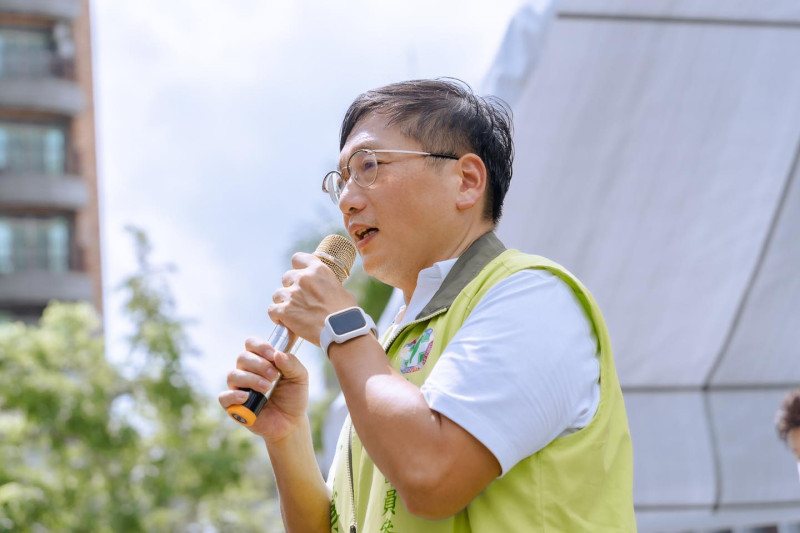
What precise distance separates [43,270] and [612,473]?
27.3 meters

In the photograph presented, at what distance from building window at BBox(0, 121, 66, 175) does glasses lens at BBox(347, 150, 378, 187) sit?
26.9 m

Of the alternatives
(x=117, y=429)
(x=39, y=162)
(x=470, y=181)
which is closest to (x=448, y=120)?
(x=470, y=181)

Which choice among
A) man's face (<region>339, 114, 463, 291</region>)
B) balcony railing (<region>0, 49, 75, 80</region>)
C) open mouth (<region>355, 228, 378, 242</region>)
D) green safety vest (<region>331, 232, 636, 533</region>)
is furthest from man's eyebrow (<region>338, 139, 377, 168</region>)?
balcony railing (<region>0, 49, 75, 80</region>)

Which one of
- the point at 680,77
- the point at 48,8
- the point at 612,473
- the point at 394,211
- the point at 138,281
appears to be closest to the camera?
the point at 612,473

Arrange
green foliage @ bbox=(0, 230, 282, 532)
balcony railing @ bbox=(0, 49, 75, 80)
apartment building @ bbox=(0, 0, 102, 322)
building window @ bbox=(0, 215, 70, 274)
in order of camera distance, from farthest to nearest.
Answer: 1. balcony railing @ bbox=(0, 49, 75, 80)
2. building window @ bbox=(0, 215, 70, 274)
3. apartment building @ bbox=(0, 0, 102, 322)
4. green foliage @ bbox=(0, 230, 282, 532)

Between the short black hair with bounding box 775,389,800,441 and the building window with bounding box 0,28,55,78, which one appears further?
the building window with bounding box 0,28,55,78

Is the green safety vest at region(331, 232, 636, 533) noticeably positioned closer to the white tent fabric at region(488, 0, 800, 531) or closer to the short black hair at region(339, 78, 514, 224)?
the short black hair at region(339, 78, 514, 224)

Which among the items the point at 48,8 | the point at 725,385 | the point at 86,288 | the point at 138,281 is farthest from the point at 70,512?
the point at 48,8

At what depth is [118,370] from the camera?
11.9 metres

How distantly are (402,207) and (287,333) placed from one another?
0.27m

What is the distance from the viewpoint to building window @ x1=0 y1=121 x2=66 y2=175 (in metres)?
26.8

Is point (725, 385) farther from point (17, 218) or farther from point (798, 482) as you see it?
point (17, 218)

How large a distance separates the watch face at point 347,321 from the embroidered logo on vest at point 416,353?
0.13 meters

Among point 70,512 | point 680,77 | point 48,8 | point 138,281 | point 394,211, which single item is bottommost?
point 70,512
